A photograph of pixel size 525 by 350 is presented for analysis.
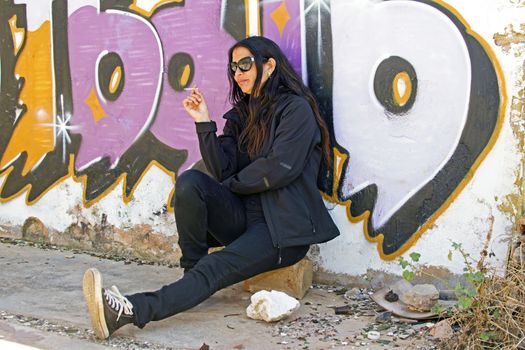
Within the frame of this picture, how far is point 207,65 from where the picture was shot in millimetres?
4480

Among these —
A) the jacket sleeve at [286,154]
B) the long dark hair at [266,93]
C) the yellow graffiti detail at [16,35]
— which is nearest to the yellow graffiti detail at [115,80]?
the yellow graffiti detail at [16,35]

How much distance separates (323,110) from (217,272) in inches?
47.8

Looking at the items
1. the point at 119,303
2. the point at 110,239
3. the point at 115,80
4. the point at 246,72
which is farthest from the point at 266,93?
the point at 110,239

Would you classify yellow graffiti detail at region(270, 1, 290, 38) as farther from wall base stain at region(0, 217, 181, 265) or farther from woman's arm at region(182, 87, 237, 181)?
wall base stain at region(0, 217, 181, 265)

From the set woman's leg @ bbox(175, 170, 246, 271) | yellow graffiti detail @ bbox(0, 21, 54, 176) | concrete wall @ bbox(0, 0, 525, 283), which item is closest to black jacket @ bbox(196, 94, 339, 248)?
woman's leg @ bbox(175, 170, 246, 271)

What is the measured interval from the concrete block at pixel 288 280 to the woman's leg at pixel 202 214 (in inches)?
12.3

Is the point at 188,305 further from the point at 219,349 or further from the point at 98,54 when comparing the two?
the point at 98,54

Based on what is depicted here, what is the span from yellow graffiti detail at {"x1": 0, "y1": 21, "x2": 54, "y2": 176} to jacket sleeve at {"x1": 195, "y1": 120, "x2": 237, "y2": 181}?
1.84 metres

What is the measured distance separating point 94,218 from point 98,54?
1159 mm

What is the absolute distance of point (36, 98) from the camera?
531 centimetres

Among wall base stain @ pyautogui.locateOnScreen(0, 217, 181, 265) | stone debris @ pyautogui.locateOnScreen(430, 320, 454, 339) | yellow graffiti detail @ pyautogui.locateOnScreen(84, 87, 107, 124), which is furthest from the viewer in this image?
yellow graffiti detail @ pyautogui.locateOnScreen(84, 87, 107, 124)

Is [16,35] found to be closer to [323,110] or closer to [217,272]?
[323,110]

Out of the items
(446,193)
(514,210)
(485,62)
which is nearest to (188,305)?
(446,193)

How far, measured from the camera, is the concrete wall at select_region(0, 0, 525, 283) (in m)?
3.61
